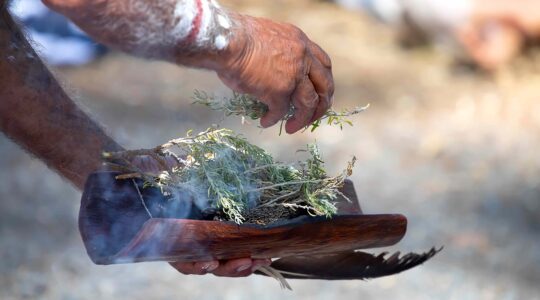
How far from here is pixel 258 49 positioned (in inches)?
73.0

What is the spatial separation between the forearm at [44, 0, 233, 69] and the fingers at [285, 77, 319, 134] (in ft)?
0.68

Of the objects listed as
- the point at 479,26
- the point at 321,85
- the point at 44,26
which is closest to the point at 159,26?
the point at 321,85

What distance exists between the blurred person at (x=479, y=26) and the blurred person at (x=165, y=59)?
377cm

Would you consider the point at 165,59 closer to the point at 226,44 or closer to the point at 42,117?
the point at 226,44

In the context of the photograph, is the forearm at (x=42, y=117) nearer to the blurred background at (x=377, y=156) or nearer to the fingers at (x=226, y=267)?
the blurred background at (x=377, y=156)

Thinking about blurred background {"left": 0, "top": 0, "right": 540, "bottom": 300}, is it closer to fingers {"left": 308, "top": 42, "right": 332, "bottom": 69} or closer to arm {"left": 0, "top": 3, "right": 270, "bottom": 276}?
arm {"left": 0, "top": 3, "right": 270, "bottom": 276}

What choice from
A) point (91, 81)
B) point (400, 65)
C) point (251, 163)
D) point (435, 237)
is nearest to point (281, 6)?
point (400, 65)

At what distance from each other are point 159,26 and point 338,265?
912 mm

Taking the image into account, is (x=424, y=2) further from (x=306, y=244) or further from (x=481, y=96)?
(x=306, y=244)

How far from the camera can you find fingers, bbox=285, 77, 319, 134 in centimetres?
192

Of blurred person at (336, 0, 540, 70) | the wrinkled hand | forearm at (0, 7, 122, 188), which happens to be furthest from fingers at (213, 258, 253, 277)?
blurred person at (336, 0, 540, 70)

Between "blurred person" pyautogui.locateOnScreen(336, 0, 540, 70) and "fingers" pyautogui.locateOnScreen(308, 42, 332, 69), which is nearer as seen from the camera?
"fingers" pyautogui.locateOnScreen(308, 42, 332, 69)

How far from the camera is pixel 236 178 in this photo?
2.09 metres

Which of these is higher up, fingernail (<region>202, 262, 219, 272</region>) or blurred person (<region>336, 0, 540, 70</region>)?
blurred person (<region>336, 0, 540, 70</region>)
